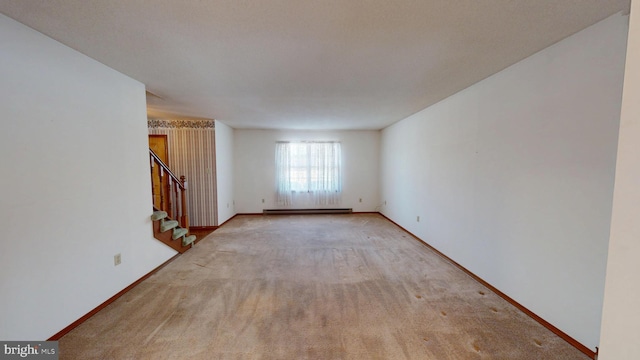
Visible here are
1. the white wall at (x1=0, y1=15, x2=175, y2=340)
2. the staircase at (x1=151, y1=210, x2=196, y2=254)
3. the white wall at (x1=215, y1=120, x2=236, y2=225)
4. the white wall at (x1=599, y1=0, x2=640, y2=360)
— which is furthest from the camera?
the white wall at (x1=215, y1=120, x2=236, y2=225)

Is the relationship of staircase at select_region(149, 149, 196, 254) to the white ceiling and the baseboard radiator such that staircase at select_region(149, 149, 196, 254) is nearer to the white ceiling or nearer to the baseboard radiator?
the white ceiling

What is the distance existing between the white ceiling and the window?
3.33 m

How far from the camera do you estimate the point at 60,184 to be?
6.38 feet

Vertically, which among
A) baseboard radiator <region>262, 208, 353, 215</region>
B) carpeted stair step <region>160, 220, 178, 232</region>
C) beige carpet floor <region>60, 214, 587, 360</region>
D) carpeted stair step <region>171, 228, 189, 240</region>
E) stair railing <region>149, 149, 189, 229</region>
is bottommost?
beige carpet floor <region>60, 214, 587, 360</region>

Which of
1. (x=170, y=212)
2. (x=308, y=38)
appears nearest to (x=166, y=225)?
(x=170, y=212)

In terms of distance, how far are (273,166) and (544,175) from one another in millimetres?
5348

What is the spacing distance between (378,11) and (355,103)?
6.84 ft

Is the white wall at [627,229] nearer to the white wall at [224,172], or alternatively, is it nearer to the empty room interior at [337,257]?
the empty room interior at [337,257]

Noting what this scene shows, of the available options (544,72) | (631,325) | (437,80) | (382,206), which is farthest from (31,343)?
(382,206)

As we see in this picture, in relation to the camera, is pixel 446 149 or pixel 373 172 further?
pixel 373 172

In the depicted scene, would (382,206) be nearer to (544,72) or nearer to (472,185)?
(472,185)

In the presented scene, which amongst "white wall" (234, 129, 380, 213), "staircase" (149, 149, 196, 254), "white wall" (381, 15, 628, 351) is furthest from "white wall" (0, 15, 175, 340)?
"white wall" (381, 15, 628, 351)

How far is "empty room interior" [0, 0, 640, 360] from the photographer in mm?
1560

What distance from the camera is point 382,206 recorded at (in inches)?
250
